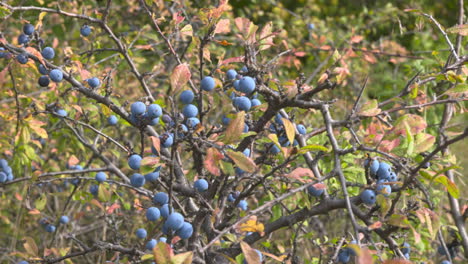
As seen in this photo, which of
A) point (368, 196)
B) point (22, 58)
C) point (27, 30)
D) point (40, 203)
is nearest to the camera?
point (368, 196)

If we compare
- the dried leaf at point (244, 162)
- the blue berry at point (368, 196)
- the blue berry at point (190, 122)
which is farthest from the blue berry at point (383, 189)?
the blue berry at point (190, 122)

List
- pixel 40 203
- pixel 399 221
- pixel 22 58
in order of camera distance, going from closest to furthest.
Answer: pixel 399 221 → pixel 22 58 → pixel 40 203

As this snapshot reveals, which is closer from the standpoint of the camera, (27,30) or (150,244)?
(150,244)

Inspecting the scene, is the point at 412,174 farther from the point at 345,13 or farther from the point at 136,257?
the point at 345,13

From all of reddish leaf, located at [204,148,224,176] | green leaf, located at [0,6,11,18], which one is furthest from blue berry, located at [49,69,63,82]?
reddish leaf, located at [204,148,224,176]

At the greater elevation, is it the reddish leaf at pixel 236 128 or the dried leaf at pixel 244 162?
the reddish leaf at pixel 236 128

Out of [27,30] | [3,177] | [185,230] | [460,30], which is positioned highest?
[460,30]

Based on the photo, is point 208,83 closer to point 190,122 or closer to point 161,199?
point 190,122

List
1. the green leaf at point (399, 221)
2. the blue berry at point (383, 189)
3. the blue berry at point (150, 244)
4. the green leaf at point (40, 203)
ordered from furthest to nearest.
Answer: the green leaf at point (40, 203) < the blue berry at point (150, 244) < the blue berry at point (383, 189) < the green leaf at point (399, 221)

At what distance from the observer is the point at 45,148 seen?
10.8ft

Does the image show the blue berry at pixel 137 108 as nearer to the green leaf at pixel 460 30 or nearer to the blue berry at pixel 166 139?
the blue berry at pixel 166 139

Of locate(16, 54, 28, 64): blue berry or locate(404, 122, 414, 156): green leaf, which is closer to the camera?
locate(404, 122, 414, 156): green leaf

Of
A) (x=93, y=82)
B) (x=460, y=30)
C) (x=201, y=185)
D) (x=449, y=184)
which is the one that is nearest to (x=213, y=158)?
(x=201, y=185)

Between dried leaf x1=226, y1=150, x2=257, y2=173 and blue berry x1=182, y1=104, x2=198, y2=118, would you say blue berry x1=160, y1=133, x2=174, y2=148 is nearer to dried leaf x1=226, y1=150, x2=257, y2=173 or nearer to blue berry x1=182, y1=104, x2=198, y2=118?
blue berry x1=182, y1=104, x2=198, y2=118
